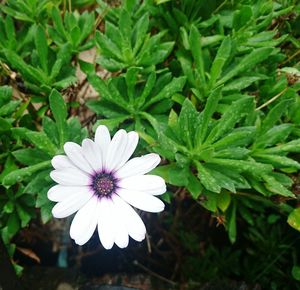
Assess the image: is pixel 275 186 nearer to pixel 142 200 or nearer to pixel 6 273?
pixel 142 200

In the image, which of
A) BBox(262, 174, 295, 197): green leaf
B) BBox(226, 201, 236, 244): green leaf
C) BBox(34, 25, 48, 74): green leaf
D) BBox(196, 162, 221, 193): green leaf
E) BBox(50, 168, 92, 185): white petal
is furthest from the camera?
BBox(226, 201, 236, 244): green leaf

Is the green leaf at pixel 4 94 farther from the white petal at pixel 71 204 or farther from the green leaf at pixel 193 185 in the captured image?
the green leaf at pixel 193 185

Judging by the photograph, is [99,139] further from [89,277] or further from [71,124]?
[89,277]

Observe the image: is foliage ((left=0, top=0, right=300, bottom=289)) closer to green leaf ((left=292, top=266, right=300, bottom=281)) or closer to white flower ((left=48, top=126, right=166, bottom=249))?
white flower ((left=48, top=126, right=166, bottom=249))

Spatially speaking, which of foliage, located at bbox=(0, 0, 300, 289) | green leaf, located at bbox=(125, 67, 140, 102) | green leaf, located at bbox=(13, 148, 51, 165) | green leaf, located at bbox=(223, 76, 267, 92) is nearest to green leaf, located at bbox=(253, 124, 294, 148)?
foliage, located at bbox=(0, 0, 300, 289)

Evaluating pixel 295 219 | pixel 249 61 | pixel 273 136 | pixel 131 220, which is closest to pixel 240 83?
pixel 249 61

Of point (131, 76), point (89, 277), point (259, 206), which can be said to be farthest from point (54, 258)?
point (131, 76)
